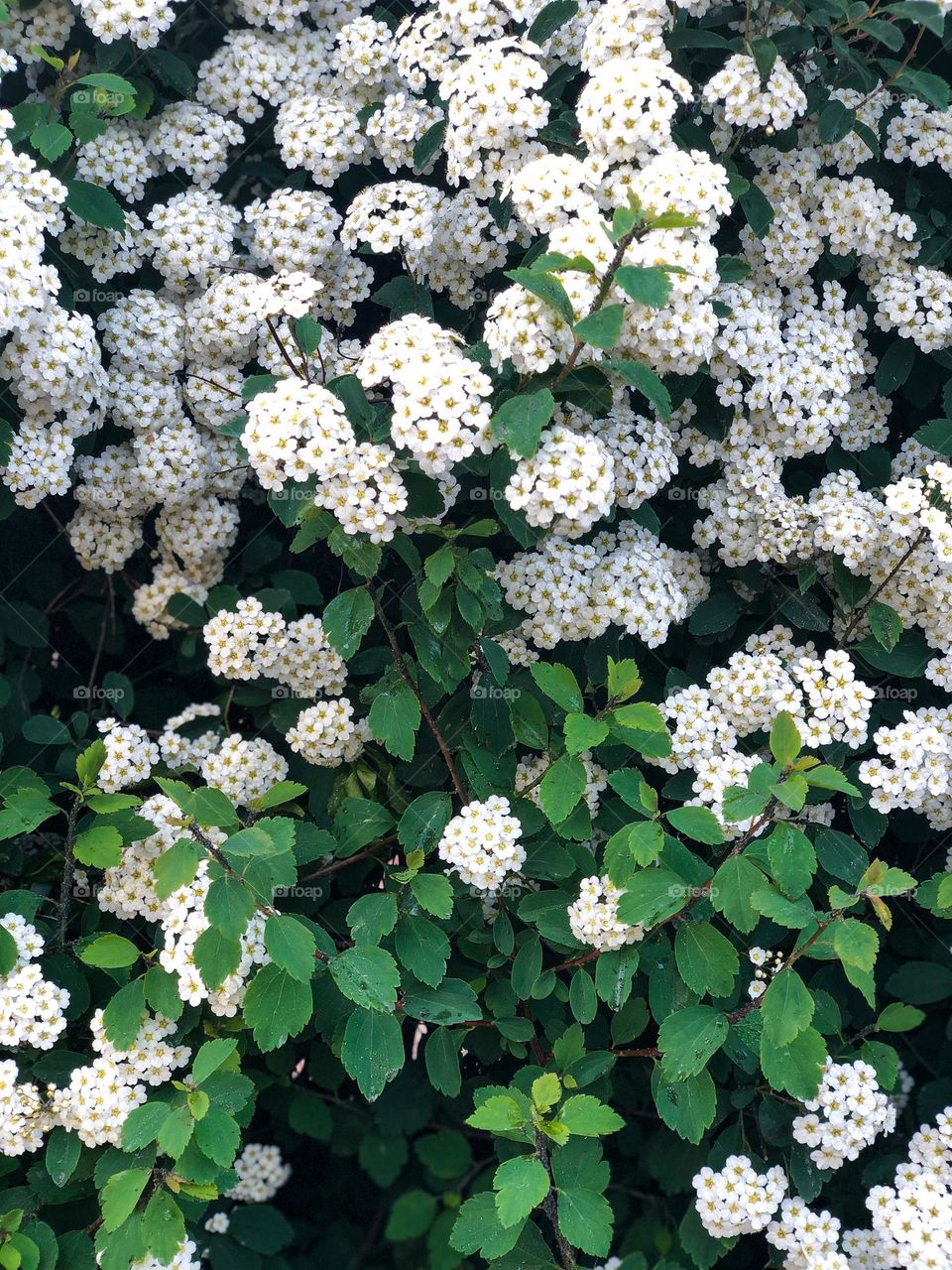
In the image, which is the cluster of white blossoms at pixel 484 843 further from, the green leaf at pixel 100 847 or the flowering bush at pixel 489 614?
the green leaf at pixel 100 847

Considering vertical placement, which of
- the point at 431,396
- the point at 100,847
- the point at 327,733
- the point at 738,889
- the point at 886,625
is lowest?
the point at 100,847

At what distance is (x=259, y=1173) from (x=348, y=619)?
2.12 metres

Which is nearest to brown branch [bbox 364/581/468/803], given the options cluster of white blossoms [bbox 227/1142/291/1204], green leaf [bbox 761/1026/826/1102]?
green leaf [bbox 761/1026/826/1102]

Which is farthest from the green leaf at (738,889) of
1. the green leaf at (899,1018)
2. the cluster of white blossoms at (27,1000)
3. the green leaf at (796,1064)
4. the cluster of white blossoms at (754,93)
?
the cluster of white blossoms at (754,93)

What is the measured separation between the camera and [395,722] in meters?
2.94

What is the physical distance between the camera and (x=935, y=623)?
10.5 ft

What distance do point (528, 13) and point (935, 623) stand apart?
1.85 m

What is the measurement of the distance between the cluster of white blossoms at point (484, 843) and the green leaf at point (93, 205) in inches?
69.7

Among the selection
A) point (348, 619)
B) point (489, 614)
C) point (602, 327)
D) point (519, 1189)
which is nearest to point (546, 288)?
point (602, 327)

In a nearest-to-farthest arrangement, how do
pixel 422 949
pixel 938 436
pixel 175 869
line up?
pixel 175 869, pixel 422 949, pixel 938 436

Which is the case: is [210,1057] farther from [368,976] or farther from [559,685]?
[559,685]

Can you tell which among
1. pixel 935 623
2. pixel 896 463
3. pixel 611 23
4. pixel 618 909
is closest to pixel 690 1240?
pixel 618 909

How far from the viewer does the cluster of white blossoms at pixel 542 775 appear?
3.09 m

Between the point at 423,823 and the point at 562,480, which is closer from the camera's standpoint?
the point at 562,480
